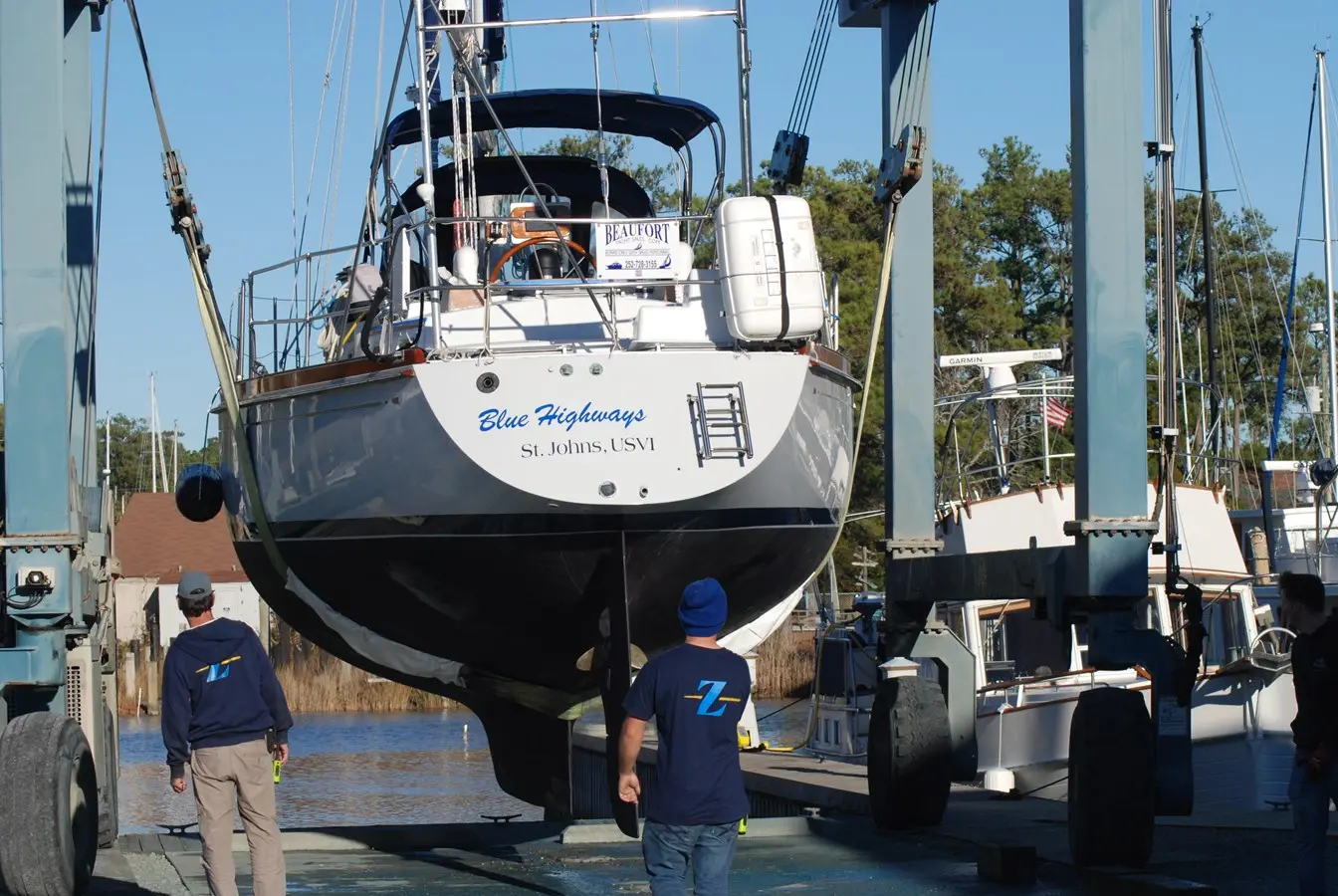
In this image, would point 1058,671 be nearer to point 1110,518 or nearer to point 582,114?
point 582,114

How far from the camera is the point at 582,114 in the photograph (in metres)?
12.6

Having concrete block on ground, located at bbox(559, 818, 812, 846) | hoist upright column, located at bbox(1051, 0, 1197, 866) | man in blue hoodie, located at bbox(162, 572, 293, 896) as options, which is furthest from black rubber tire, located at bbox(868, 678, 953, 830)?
man in blue hoodie, located at bbox(162, 572, 293, 896)

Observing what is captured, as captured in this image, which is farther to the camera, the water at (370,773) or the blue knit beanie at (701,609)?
the water at (370,773)

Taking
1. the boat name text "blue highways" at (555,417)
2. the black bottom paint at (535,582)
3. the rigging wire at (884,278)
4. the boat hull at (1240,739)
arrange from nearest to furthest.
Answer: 1. the boat name text "blue highways" at (555,417)
2. the black bottom paint at (535,582)
3. the rigging wire at (884,278)
4. the boat hull at (1240,739)

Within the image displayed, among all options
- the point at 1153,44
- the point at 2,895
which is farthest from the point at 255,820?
the point at 1153,44

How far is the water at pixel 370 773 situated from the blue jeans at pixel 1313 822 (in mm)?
14207

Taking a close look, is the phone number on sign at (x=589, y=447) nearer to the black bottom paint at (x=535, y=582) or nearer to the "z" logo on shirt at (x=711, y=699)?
the black bottom paint at (x=535, y=582)

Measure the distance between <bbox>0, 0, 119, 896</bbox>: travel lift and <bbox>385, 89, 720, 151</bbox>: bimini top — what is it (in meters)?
3.49

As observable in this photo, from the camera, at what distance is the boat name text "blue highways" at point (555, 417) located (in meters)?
9.06

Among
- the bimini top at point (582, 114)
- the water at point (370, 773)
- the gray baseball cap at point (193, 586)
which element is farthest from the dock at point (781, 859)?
the water at point (370, 773)

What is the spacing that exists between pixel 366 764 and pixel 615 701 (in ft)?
71.1

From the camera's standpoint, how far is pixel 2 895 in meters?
8.23

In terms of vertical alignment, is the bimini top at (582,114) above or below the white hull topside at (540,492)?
above

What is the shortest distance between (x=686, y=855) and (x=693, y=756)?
338mm
